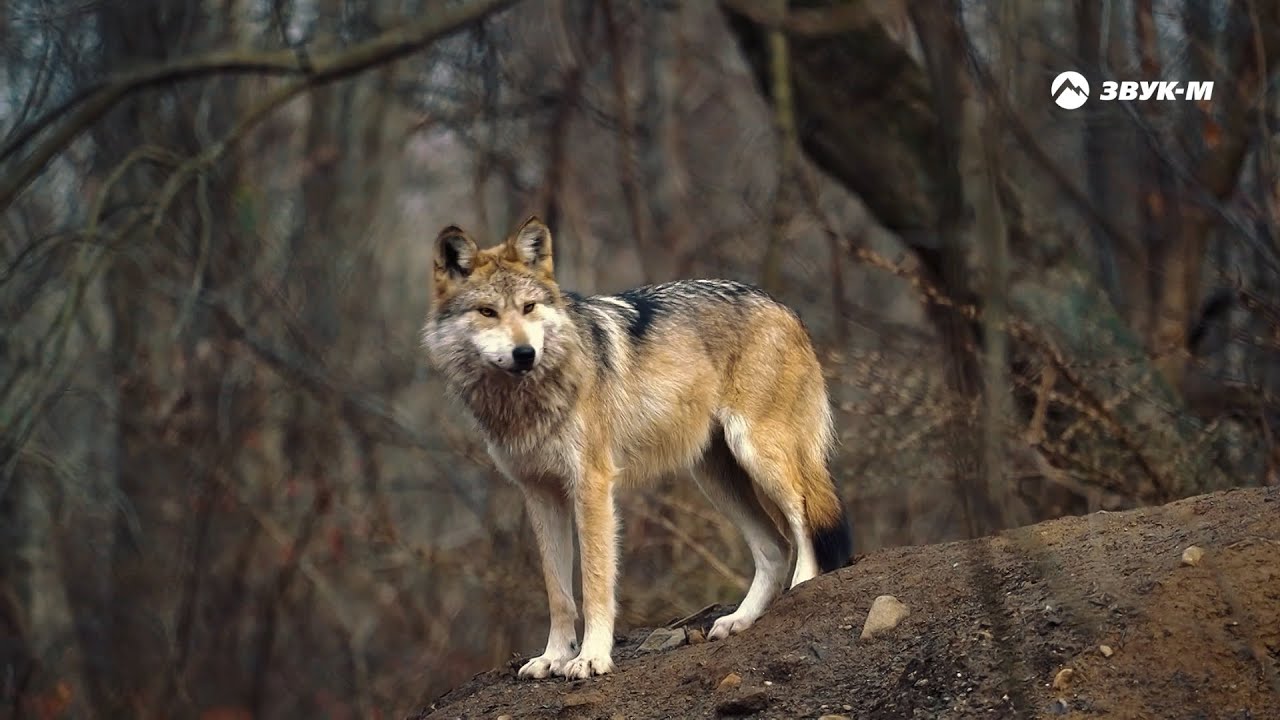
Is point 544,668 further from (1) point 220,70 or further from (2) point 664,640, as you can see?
(1) point 220,70

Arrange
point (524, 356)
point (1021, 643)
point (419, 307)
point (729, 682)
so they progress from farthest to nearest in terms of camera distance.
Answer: point (419, 307), point (524, 356), point (729, 682), point (1021, 643)

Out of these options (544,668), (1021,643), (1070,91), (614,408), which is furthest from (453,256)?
(1070,91)

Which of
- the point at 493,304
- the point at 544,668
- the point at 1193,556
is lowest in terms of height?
the point at 544,668

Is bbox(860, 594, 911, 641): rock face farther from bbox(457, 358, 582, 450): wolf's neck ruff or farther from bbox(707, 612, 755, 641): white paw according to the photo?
bbox(457, 358, 582, 450): wolf's neck ruff

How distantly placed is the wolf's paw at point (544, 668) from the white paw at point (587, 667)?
0.64 feet

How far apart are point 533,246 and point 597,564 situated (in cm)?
152

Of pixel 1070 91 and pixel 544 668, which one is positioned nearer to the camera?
pixel 544 668

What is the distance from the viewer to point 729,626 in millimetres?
6977

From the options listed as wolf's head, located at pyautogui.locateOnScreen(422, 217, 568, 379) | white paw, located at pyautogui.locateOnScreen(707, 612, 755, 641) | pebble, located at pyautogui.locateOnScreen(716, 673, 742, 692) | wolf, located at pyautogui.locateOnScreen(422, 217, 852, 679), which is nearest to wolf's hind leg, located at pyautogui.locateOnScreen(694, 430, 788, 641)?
wolf, located at pyautogui.locateOnScreen(422, 217, 852, 679)

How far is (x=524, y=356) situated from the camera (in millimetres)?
6625

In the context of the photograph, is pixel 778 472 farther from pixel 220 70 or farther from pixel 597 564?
pixel 220 70

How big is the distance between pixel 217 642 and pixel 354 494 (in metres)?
1.97

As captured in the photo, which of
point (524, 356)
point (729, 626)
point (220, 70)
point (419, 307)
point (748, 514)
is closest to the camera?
point (524, 356)

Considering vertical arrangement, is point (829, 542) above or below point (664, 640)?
above
